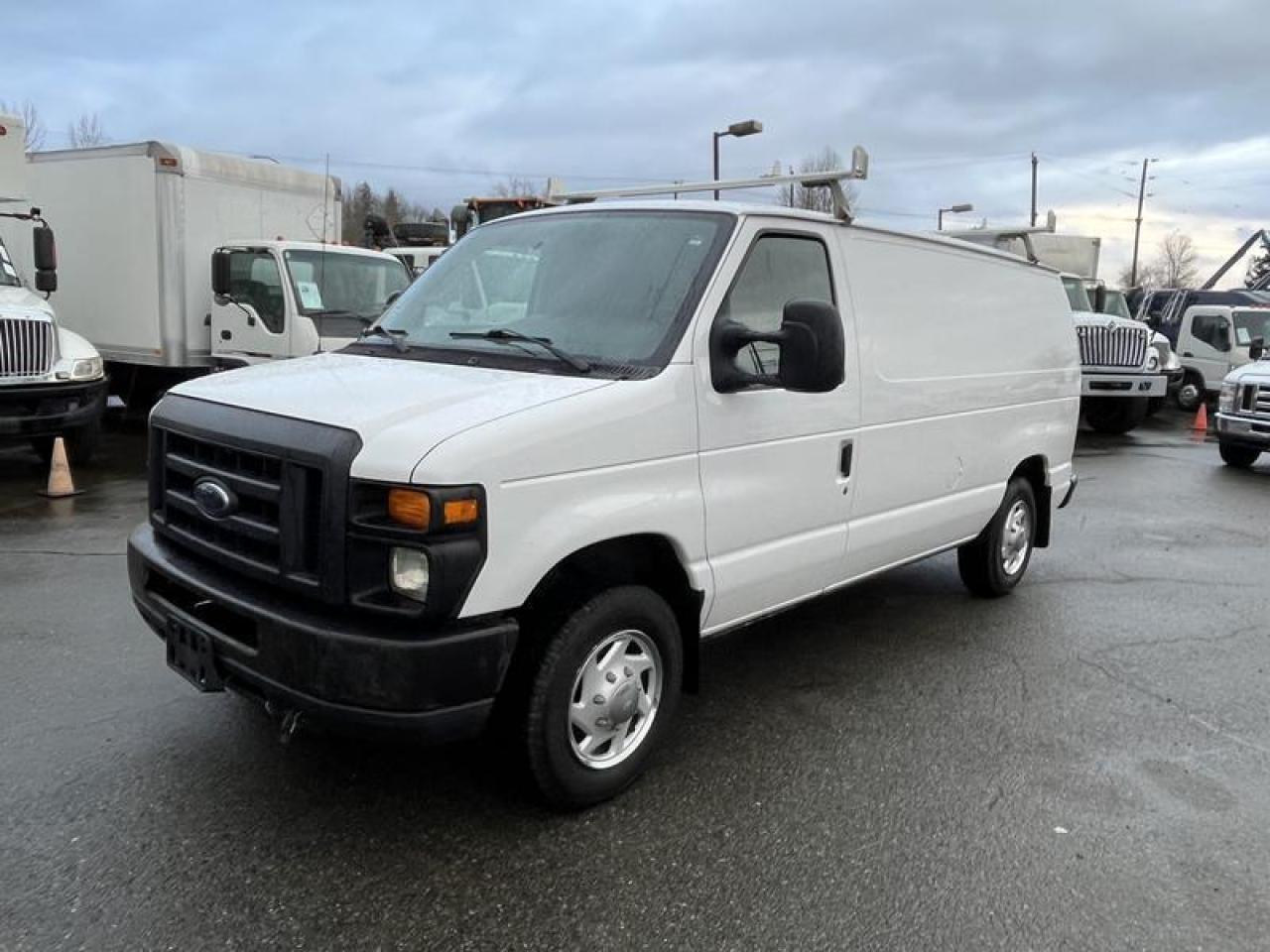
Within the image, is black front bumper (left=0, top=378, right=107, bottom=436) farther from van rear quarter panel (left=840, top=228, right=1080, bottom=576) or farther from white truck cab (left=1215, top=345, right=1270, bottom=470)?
white truck cab (left=1215, top=345, right=1270, bottom=470)

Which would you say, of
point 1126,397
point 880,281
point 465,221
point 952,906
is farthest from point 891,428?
point 1126,397

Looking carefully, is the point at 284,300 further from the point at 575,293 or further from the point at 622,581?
the point at 622,581

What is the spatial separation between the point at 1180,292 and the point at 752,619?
23156mm

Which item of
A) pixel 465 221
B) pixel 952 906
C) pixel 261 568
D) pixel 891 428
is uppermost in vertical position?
pixel 465 221

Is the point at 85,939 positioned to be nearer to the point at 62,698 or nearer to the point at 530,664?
the point at 530,664

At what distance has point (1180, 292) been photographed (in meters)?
A: 23.1

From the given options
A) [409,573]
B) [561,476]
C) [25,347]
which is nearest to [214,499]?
[409,573]

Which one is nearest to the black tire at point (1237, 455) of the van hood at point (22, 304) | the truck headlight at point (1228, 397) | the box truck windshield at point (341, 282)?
the truck headlight at point (1228, 397)

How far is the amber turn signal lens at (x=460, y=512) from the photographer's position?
282 cm

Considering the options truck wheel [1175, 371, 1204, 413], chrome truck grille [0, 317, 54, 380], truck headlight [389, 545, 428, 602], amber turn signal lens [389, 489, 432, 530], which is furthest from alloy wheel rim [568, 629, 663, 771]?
truck wheel [1175, 371, 1204, 413]

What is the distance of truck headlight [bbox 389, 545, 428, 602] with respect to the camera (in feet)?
9.36

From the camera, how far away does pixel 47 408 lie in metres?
9.20

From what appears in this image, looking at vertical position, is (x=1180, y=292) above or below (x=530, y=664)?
above

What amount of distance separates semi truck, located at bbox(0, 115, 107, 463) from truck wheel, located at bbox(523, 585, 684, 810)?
7.76 m
